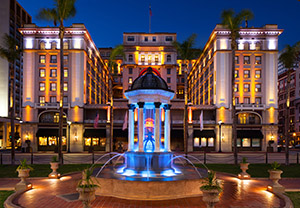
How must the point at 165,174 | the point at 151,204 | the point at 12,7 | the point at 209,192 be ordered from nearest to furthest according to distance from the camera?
the point at 209,192
the point at 151,204
the point at 165,174
the point at 12,7

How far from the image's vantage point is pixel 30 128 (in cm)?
5166

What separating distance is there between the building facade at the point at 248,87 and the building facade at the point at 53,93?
23.4m

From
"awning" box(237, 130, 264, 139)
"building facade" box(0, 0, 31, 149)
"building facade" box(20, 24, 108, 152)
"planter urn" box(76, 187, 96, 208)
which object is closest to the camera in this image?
"planter urn" box(76, 187, 96, 208)

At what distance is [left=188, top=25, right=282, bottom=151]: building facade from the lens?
52.5m

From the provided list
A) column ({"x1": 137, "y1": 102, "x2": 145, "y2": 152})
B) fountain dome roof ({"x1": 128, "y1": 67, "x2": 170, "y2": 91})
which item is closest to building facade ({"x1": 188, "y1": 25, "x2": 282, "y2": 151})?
fountain dome roof ({"x1": 128, "y1": 67, "x2": 170, "y2": 91})

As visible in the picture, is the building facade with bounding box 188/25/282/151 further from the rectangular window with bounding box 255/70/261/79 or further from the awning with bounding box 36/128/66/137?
the awning with bounding box 36/128/66/137

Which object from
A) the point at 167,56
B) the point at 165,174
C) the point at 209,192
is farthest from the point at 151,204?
the point at 167,56

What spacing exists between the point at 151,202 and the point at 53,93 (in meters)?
46.0

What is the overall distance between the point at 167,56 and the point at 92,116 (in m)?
27.1

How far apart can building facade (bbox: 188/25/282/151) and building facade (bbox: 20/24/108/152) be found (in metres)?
23.4

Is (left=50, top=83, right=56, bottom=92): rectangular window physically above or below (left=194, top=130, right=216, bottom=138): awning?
above

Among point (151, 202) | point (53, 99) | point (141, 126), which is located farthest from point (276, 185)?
point (53, 99)

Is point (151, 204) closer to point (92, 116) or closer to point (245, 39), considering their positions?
point (92, 116)

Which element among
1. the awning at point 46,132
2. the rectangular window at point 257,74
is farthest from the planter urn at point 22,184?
the rectangular window at point 257,74
